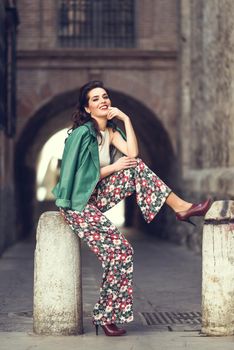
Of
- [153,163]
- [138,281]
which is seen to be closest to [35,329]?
[138,281]

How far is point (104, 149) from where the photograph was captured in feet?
18.4

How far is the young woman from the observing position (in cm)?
536

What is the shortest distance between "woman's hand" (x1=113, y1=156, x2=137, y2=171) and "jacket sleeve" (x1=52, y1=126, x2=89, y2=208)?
0.79ft

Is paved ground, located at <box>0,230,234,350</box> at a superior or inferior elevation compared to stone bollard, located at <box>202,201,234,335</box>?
inferior

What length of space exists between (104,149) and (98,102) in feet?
1.08

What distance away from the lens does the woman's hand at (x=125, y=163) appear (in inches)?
215

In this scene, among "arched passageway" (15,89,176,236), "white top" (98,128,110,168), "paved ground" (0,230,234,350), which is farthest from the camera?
"arched passageway" (15,89,176,236)

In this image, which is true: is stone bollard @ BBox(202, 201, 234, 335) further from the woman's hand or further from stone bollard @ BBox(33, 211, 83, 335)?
stone bollard @ BBox(33, 211, 83, 335)

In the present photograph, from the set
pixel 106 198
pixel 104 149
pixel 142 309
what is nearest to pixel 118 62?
pixel 142 309

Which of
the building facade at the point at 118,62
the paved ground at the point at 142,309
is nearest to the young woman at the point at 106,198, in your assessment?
the paved ground at the point at 142,309

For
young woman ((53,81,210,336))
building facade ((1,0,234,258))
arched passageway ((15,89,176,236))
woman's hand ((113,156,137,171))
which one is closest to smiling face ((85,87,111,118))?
young woman ((53,81,210,336))

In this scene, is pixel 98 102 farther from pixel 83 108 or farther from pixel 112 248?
pixel 112 248

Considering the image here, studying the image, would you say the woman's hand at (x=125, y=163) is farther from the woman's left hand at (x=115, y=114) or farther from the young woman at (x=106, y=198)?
the woman's left hand at (x=115, y=114)

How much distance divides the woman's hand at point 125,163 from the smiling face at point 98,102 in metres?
0.38
